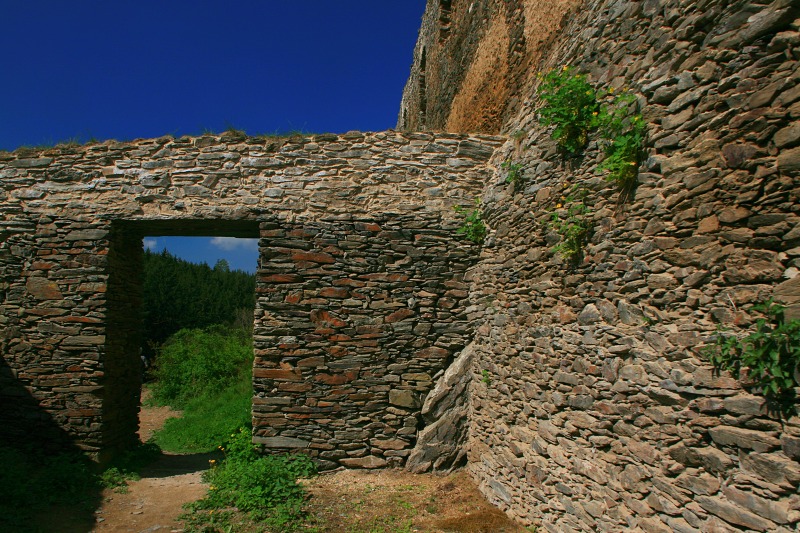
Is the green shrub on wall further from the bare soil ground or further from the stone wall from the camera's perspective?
the bare soil ground

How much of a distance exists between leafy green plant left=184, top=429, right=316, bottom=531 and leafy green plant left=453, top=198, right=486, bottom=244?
3267 millimetres

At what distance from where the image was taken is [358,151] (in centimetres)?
624

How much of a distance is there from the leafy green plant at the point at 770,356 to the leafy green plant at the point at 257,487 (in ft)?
13.2

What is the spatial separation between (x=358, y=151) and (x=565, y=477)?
4.32 meters

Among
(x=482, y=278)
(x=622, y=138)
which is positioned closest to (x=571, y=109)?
(x=622, y=138)

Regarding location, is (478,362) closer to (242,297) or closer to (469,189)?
(469,189)

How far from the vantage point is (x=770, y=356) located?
8.09 feet

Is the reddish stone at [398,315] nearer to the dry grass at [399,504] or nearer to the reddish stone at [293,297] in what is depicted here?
the reddish stone at [293,297]

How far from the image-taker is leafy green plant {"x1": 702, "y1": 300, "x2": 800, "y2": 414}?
7.93 feet

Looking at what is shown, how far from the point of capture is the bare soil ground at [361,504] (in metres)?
4.68

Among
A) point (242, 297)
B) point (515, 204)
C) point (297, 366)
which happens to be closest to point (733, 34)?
point (515, 204)

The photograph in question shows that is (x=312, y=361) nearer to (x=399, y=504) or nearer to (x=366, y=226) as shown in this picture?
(x=366, y=226)

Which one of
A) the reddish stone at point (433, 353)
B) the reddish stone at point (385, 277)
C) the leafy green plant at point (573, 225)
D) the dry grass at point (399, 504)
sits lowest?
the dry grass at point (399, 504)

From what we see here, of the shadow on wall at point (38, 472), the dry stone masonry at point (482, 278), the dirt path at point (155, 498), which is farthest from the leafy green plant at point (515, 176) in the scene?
the shadow on wall at point (38, 472)
